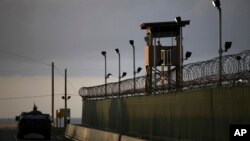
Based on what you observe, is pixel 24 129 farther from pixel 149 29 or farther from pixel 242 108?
pixel 242 108

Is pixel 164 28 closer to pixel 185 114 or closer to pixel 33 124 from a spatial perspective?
pixel 33 124

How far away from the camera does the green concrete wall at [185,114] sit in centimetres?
2239

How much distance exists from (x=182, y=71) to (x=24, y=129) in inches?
899

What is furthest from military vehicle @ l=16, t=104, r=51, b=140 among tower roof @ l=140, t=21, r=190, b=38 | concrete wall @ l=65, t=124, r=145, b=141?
tower roof @ l=140, t=21, r=190, b=38

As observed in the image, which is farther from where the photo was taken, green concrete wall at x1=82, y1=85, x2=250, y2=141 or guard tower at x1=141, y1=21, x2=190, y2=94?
guard tower at x1=141, y1=21, x2=190, y2=94

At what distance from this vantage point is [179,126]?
29156 mm

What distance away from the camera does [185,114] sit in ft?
91.7

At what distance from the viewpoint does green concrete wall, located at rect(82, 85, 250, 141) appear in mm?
22391

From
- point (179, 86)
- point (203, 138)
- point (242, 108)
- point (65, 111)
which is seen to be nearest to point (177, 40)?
point (179, 86)

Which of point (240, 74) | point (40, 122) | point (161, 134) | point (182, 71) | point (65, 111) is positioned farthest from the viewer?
point (65, 111)

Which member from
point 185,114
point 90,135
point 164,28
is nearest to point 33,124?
point 90,135

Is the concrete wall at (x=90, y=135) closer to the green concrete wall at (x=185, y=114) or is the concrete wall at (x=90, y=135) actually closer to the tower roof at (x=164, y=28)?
the green concrete wall at (x=185, y=114)

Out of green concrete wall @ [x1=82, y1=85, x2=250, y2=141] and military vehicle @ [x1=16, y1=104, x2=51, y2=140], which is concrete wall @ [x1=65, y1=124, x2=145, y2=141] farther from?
military vehicle @ [x1=16, y1=104, x2=51, y2=140]

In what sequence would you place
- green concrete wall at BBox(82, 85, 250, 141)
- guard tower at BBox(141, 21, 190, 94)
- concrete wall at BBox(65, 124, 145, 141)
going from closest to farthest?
green concrete wall at BBox(82, 85, 250, 141), concrete wall at BBox(65, 124, 145, 141), guard tower at BBox(141, 21, 190, 94)
